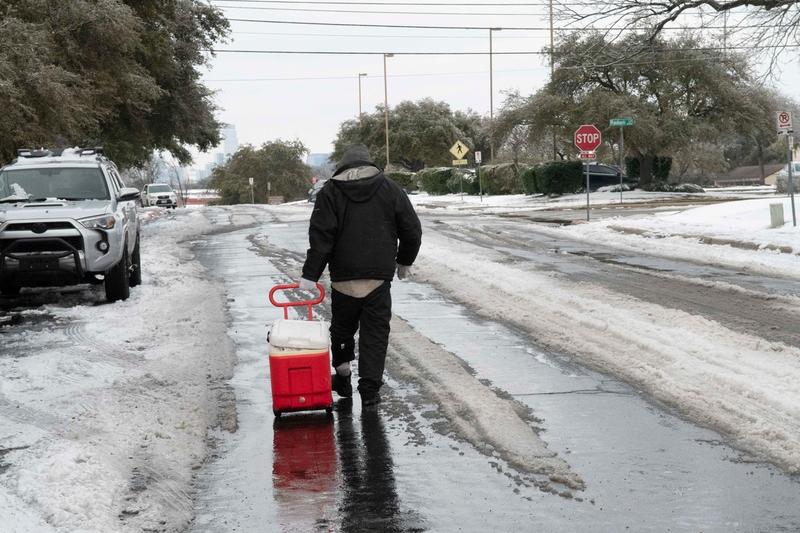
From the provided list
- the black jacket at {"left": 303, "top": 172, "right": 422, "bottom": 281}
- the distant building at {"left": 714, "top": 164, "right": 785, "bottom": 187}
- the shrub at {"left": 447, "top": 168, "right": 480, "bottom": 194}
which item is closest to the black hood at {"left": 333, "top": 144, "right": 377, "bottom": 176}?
the black jacket at {"left": 303, "top": 172, "right": 422, "bottom": 281}

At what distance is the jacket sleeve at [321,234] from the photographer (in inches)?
263

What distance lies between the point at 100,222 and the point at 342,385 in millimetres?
6418

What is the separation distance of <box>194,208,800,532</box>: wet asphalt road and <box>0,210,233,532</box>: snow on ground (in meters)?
0.25

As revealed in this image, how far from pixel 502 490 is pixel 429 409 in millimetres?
1777

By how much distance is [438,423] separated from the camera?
636 centimetres

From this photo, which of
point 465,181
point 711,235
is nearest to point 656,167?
point 465,181

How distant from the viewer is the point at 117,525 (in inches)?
180

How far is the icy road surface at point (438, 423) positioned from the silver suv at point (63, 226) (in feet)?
1.78

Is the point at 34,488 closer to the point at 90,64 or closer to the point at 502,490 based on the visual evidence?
the point at 502,490

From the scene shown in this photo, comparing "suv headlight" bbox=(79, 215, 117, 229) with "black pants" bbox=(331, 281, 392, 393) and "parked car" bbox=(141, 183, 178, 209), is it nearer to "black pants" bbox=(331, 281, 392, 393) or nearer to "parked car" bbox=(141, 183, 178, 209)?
"black pants" bbox=(331, 281, 392, 393)

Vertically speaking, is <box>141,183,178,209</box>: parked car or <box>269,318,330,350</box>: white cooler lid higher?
<box>141,183,178,209</box>: parked car

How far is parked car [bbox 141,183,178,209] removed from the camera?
5425 centimetres

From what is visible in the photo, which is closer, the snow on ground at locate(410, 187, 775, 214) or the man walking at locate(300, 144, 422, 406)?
the man walking at locate(300, 144, 422, 406)

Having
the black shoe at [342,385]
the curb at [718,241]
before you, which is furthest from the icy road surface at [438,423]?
the curb at [718,241]
